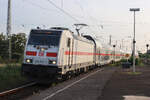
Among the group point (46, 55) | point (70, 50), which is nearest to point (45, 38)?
point (46, 55)

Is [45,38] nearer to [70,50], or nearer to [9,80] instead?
[70,50]

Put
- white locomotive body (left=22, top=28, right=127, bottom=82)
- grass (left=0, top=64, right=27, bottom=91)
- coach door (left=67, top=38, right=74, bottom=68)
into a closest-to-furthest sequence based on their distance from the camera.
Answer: white locomotive body (left=22, top=28, right=127, bottom=82), grass (left=0, top=64, right=27, bottom=91), coach door (left=67, top=38, right=74, bottom=68)

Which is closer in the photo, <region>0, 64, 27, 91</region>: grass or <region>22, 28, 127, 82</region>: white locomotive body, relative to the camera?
<region>22, 28, 127, 82</region>: white locomotive body

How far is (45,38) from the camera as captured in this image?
49.9ft

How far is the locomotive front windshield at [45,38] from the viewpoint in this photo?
15.1 meters

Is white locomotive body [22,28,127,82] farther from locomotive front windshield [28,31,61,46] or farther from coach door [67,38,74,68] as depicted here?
coach door [67,38,74,68]

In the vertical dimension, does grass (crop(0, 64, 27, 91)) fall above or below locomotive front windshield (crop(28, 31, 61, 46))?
below

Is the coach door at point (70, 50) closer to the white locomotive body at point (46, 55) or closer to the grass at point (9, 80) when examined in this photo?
the white locomotive body at point (46, 55)

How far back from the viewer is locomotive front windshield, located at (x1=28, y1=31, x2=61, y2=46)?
49.6 ft

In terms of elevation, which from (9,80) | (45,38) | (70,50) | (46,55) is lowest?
(9,80)

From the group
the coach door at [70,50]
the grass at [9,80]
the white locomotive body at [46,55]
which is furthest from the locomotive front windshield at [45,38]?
the grass at [9,80]

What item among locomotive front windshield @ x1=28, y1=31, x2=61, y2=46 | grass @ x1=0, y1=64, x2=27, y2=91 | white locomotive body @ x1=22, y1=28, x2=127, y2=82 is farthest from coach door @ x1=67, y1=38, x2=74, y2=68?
grass @ x1=0, y1=64, x2=27, y2=91

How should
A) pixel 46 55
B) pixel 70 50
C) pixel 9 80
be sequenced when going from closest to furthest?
pixel 46 55 → pixel 9 80 → pixel 70 50

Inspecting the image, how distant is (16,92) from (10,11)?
11.0 meters
